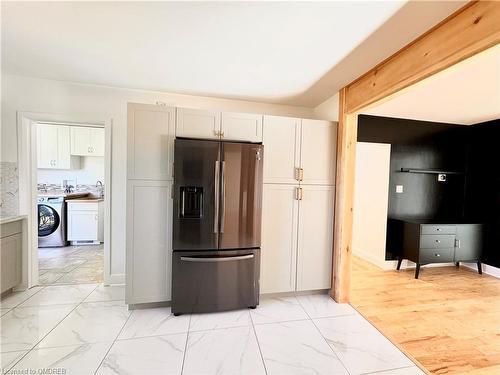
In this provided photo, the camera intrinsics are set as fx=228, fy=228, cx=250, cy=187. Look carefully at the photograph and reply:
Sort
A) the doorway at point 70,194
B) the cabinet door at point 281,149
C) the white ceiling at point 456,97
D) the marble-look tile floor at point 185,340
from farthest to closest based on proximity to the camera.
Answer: the doorway at point 70,194 → the cabinet door at point 281,149 → the white ceiling at point 456,97 → the marble-look tile floor at point 185,340

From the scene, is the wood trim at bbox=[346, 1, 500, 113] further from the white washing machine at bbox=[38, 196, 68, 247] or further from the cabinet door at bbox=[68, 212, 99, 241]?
the white washing machine at bbox=[38, 196, 68, 247]

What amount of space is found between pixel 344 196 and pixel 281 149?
89cm

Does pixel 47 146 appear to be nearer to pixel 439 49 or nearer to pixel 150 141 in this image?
pixel 150 141

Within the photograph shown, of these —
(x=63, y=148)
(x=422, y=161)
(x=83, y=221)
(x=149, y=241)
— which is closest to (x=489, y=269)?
(x=422, y=161)

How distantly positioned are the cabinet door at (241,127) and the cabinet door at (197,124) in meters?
0.08

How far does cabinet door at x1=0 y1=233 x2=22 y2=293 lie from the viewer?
7.71 feet

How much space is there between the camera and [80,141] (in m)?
4.53

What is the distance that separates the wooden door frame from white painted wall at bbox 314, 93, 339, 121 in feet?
0.60

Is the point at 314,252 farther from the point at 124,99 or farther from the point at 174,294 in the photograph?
the point at 124,99

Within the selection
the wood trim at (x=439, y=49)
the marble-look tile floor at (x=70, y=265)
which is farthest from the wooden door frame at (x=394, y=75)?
the marble-look tile floor at (x=70, y=265)

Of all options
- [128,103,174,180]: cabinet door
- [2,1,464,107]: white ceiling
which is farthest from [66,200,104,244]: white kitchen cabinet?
[128,103,174,180]: cabinet door

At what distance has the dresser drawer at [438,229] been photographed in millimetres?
3164

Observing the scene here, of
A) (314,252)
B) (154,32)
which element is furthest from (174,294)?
(154,32)

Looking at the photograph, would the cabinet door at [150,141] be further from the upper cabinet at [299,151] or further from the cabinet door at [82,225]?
the cabinet door at [82,225]
